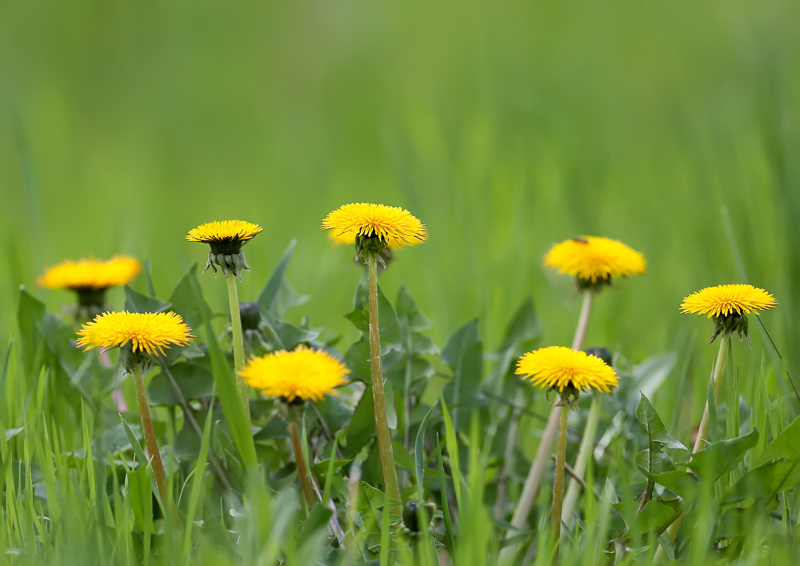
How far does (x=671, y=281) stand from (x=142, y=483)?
1579 millimetres

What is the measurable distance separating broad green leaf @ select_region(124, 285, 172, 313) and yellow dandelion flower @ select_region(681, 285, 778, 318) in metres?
0.78

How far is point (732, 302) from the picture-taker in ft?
2.97

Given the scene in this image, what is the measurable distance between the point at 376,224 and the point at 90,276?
0.66 meters

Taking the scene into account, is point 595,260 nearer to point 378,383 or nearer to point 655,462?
point 655,462

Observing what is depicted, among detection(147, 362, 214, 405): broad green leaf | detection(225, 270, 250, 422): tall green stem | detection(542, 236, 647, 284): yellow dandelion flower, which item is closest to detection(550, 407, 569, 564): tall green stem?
detection(542, 236, 647, 284): yellow dandelion flower

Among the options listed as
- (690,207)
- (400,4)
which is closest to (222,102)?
(400,4)

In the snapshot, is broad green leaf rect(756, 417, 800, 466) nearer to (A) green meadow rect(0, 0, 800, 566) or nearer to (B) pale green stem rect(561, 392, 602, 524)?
(A) green meadow rect(0, 0, 800, 566)

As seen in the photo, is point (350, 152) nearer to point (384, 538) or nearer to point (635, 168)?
point (635, 168)

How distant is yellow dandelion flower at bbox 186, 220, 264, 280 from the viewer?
882 mm

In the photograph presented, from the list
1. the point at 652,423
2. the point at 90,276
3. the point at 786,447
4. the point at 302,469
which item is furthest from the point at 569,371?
the point at 90,276

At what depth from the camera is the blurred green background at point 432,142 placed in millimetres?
1802

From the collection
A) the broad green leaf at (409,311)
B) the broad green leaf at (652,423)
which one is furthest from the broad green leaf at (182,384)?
the broad green leaf at (652,423)

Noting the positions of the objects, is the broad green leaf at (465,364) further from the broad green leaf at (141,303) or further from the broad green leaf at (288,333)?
the broad green leaf at (141,303)

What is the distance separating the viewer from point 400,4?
454cm
